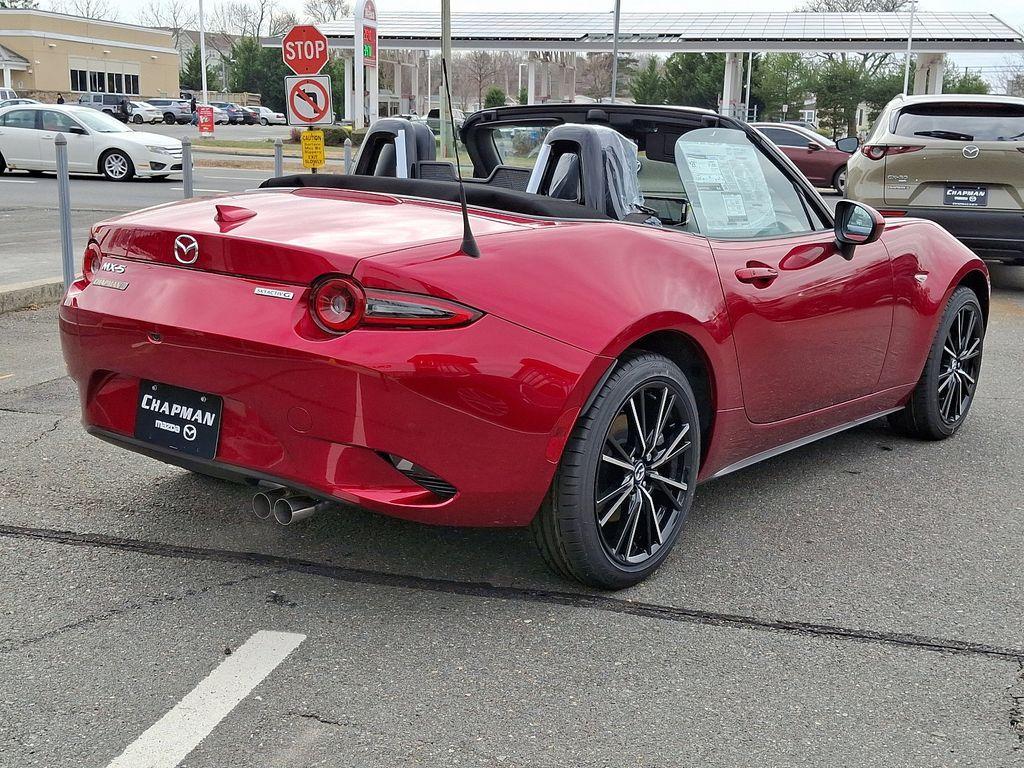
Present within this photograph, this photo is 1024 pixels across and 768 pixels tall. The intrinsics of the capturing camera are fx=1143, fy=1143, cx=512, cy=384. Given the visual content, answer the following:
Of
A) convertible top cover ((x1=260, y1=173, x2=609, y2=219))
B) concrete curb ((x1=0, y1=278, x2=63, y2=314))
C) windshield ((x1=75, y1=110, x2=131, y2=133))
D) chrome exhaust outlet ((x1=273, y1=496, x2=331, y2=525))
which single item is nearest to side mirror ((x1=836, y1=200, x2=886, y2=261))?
convertible top cover ((x1=260, y1=173, x2=609, y2=219))

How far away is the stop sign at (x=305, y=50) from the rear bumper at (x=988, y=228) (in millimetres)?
6767

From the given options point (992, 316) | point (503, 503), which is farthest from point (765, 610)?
point (992, 316)

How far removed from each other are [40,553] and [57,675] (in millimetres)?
885

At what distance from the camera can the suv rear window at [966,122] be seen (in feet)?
31.7

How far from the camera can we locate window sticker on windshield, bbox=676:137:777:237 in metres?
3.99

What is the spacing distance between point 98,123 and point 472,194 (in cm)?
2057

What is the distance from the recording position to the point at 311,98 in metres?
12.1

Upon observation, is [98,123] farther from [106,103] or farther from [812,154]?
[106,103]

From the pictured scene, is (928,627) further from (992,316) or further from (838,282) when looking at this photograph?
(992,316)

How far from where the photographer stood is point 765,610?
3.30 meters

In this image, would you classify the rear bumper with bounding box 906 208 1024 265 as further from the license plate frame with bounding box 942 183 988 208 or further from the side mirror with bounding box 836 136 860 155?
the side mirror with bounding box 836 136 860 155

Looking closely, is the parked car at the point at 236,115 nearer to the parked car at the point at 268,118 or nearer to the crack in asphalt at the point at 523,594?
the parked car at the point at 268,118

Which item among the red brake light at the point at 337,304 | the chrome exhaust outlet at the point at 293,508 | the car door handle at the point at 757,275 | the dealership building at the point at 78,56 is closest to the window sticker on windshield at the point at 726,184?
the car door handle at the point at 757,275

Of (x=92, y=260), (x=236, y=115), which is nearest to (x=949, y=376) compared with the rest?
(x=92, y=260)
